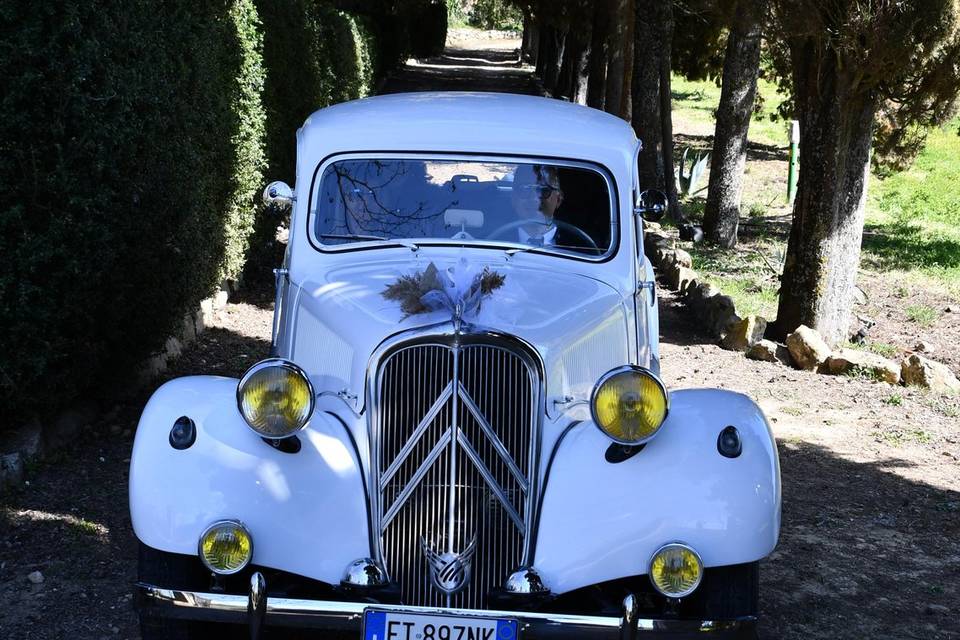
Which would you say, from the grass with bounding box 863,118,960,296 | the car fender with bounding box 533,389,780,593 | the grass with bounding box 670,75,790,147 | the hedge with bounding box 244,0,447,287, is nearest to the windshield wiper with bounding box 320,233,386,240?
the car fender with bounding box 533,389,780,593

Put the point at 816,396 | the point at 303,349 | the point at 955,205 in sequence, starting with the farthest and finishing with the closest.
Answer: the point at 955,205 < the point at 816,396 < the point at 303,349

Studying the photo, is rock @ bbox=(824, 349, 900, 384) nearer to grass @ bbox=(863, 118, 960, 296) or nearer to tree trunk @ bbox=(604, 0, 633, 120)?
grass @ bbox=(863, 118, 960, 296)

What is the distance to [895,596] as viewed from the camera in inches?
188

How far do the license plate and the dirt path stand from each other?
4.82ft

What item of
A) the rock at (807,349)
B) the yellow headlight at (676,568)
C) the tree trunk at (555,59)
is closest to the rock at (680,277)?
the rock at (807,349)

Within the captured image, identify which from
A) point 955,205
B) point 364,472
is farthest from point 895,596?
point 955,205

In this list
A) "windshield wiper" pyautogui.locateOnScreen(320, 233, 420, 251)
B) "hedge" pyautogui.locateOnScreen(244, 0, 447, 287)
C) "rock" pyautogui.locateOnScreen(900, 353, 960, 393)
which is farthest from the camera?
"hedge" pyautogui.locateOnScreen(244, 0, 447, 287)

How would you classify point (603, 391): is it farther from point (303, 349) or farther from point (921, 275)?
point (921, 275)

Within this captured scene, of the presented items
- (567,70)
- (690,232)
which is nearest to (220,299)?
(690,232)

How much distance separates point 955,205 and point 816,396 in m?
11.6

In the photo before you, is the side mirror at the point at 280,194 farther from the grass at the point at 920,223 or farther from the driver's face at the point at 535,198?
the grass at the point at 920,223

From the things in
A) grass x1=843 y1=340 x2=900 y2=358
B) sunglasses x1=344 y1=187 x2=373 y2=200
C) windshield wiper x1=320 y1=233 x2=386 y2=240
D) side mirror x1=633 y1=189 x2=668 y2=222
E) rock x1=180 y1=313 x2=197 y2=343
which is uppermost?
side mirror x1=633 y1=189 x2=668 y2=222

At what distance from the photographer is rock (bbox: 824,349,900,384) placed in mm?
8117

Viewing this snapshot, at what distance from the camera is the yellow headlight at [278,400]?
11.9ft
